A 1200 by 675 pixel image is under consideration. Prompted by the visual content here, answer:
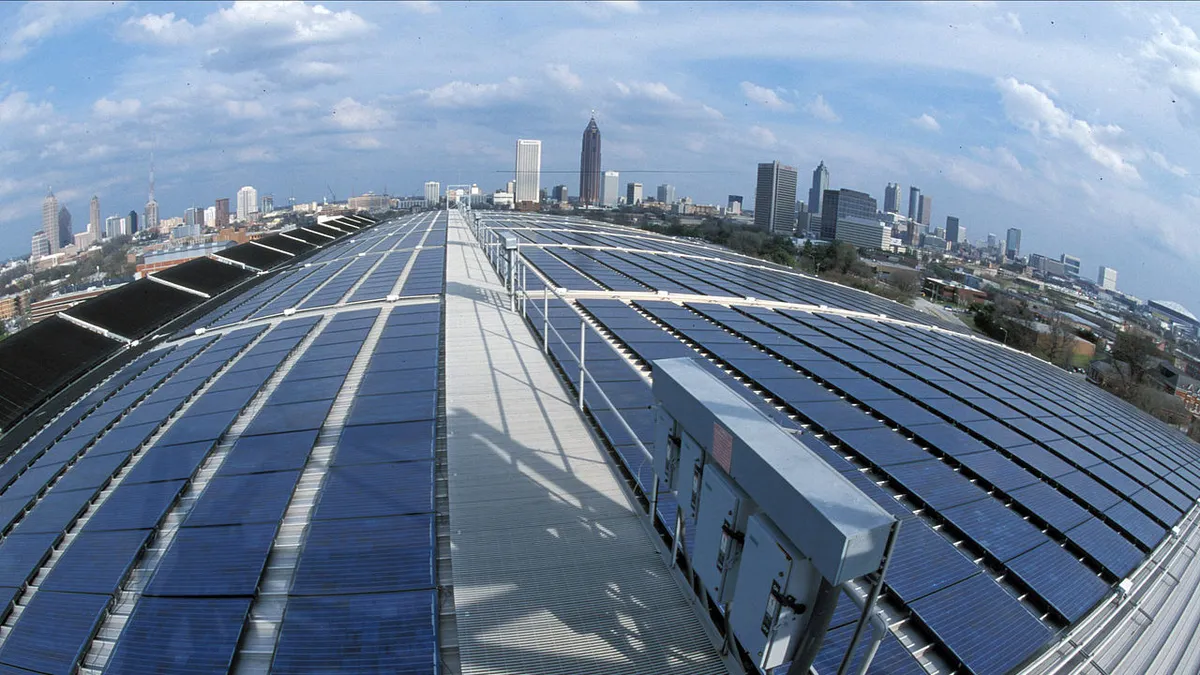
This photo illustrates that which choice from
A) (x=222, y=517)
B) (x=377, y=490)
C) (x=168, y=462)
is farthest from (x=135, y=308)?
(x=377, y=490)

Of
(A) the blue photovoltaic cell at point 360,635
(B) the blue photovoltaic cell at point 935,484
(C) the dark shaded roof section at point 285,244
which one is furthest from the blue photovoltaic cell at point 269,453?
(C) the dark shaded roof section at point 285,244

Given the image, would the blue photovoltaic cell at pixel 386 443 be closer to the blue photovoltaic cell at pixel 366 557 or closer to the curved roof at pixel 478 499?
the curved roof at pixel 478 499

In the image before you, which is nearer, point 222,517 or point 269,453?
point 222,517

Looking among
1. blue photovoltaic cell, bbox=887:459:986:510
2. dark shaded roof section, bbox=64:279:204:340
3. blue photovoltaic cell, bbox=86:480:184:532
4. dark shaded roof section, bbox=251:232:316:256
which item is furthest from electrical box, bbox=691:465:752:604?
dark shaded roof section, bbox=251:232:316:256

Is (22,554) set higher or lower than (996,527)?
lower

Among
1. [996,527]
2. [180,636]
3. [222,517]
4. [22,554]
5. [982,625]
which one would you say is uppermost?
[996,527]

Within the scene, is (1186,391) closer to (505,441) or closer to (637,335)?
(637,335)

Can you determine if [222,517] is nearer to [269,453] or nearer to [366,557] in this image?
[269,453]
